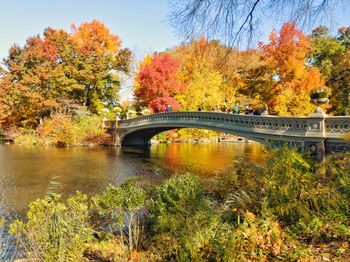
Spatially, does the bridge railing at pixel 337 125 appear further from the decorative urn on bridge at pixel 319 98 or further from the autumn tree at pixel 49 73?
the autumn tree at pixel 49 73

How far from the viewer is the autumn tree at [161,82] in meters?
31.4

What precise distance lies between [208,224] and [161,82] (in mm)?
27760

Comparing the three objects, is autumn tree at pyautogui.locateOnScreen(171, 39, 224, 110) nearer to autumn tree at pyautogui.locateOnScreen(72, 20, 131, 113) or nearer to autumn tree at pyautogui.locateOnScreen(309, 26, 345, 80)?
autumn tree at pyautogui.locateOnScreen(72, 20, 131, 113)

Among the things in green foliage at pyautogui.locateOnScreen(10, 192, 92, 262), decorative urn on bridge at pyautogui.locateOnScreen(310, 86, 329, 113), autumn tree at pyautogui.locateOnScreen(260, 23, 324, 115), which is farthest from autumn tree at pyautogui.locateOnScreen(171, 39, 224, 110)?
green foliage at pyautogui.locateOnScreen(10, 192, 92, 262)

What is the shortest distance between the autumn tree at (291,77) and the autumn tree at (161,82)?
30.7 feet

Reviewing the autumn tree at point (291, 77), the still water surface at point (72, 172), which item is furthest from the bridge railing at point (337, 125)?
the autumn tree at point (291, 77)

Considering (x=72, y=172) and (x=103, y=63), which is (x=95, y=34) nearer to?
(x=103, y=63)

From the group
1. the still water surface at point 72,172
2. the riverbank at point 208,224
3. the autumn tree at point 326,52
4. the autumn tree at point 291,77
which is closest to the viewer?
the riverbank at point 208,224

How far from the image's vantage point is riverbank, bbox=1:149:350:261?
407cm

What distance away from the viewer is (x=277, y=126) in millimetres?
13898

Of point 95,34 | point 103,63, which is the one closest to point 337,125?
point 103,63

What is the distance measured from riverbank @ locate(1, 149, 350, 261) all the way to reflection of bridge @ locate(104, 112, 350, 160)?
3200mm

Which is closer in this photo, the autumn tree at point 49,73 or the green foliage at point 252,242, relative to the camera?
the green foliage at point 252,242

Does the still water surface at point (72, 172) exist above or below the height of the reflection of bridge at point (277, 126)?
below
